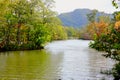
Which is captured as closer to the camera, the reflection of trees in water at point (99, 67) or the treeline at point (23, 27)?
the reflection of trees in water at point (99, 67)

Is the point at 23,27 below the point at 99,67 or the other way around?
the other way around

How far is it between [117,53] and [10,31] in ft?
130

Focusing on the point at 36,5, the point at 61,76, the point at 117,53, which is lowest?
the point at 61,76

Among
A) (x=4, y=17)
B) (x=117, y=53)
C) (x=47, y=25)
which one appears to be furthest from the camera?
(x=47, y=25)

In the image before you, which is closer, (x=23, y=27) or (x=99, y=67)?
(x=99, y=67)

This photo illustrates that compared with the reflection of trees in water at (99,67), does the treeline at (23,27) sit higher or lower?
higher

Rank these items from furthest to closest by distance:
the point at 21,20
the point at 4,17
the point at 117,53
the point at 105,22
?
the point at 105,22, the point at 21,20, the point at 4,17, the point at 117,53

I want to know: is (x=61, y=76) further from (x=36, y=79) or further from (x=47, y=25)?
(x=47, y=25)

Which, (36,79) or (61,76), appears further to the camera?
(61,76)

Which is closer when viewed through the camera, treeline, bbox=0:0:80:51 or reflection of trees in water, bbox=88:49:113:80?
reflection of trees in water, bbox=88:49:113:80

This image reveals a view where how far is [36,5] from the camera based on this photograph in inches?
2271

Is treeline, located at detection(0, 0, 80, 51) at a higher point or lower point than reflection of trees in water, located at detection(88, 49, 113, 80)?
higher

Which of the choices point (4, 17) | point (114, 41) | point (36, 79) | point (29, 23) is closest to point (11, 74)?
point (36, 79)

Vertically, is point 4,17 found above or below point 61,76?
above
